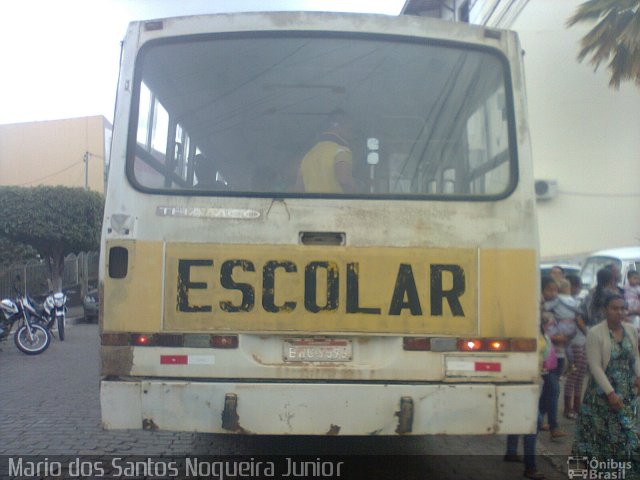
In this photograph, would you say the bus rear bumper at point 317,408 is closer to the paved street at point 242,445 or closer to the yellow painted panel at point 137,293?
the yellow painted panel at point 137,293

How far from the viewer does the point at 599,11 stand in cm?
1488

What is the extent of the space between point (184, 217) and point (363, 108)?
4.68 ft

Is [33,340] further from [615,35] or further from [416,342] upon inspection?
[615,35]

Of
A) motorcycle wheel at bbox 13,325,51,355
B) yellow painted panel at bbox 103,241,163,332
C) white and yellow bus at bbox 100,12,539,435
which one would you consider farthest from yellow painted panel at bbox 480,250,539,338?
motorcycle wheel at bbox 13,325,51,355

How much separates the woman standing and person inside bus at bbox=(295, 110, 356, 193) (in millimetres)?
2165

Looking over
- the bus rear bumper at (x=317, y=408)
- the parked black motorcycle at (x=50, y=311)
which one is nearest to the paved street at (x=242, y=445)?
the bus rear bumper at (x=317, y=408)

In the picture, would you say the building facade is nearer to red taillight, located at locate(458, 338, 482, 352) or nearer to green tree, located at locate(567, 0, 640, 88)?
green tree, located at locate(567, 0, 640, 88)

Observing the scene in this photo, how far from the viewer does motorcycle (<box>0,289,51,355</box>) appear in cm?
1364

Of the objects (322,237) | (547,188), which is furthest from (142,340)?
(547,188)

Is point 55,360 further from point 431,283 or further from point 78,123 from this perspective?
point 78,123

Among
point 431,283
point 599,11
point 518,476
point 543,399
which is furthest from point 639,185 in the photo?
point 431,283

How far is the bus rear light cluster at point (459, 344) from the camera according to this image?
4637 mm

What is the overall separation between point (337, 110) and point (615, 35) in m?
12.1

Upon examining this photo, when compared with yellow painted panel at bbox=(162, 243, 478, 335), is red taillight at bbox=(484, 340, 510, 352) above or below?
below
